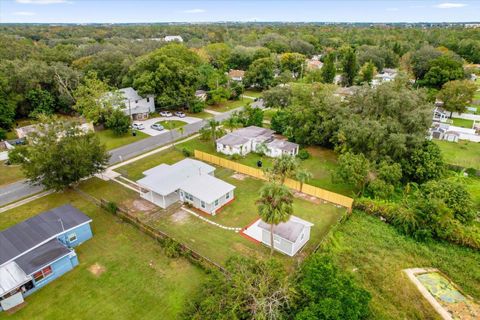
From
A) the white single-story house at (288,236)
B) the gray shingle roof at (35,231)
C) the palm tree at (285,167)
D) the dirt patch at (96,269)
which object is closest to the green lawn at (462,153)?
the palm tree at (285,167)

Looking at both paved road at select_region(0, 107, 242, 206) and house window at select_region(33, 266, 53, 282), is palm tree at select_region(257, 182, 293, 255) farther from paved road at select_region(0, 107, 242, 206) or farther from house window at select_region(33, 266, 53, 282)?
paved road at select_region(0, 107, 242, 206)

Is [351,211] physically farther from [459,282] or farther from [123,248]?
[123,248]

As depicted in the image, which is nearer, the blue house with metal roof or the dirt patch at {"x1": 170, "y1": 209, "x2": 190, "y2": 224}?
the blue house with metal roof

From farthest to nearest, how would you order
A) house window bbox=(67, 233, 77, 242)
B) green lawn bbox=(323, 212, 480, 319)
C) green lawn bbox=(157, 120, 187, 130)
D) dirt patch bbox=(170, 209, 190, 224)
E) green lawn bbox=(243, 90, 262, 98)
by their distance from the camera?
green lawn bbox=(243, 90, 262, 98) → green lawn bbox=(157, 120, 187, 130) → dirt patch bbox=(170, 209, 190, 224) → house window bbox=(67, 233, 77, 242) → green lawn bbox=(323, 212, 480, 319)

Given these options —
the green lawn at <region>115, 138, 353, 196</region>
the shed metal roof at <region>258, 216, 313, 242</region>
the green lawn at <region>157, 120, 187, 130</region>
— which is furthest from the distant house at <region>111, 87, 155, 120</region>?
the shed metal roof at <region>258, 216, 313, 242</region>

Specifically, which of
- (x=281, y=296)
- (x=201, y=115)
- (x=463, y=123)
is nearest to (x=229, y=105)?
(x=201, y=115)

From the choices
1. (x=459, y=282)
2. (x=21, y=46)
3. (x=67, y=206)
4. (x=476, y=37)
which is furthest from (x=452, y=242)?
(x=476, y=37)

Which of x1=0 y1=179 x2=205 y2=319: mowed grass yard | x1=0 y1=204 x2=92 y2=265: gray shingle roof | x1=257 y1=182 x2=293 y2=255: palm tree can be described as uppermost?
x1=257 y1=182 x2=293 y2=255: palm tree
